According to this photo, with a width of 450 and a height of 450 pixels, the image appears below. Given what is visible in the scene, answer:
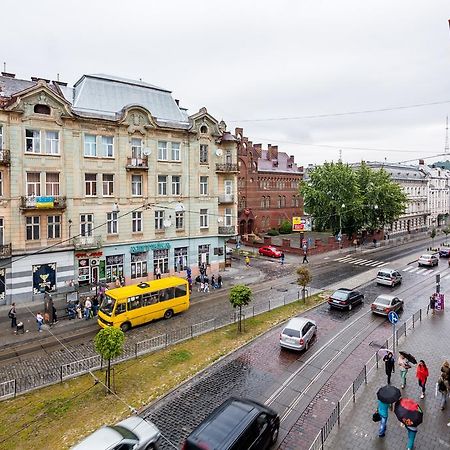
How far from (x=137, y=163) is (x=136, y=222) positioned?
5265mm

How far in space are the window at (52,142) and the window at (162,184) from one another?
9.21 meters

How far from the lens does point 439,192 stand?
9556cm

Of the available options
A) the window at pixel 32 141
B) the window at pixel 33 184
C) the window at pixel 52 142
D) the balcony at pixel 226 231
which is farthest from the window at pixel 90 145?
the balcony at pixel 226 231

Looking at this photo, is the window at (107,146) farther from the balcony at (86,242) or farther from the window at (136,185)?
the balcony at (86,242)

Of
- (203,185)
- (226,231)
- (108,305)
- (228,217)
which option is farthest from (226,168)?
(108,305)

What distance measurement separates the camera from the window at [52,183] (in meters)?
29.5

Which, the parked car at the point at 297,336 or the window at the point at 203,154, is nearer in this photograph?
the parked car at the point at 297,336

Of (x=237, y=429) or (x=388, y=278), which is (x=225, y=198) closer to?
(x=388, y=278)

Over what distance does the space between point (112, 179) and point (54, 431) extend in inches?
901

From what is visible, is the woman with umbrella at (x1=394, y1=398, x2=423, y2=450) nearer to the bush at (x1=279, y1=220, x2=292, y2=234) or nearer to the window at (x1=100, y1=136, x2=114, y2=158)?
the window at (x1=100, y1=136, x2=114, y2=158)

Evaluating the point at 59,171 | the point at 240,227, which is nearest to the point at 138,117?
the point at 59,171

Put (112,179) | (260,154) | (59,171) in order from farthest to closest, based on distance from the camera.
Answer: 1. (260,154)
2. (112,179)
3. (59,171)

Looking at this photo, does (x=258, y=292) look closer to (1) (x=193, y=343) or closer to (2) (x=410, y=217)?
(1) (x=193, y=343)

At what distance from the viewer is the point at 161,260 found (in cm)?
3566
